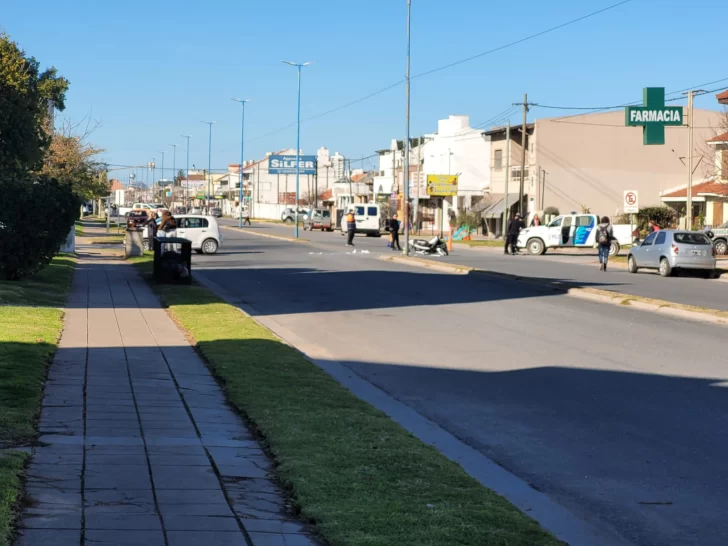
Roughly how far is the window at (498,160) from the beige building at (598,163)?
14.2 feet

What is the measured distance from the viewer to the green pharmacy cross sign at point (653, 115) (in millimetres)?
41812

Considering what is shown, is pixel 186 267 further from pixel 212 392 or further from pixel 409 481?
pixel 409 481

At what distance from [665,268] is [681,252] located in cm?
75

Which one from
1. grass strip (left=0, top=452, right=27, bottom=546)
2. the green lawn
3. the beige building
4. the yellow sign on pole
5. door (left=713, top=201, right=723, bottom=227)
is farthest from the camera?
the yellow sign on pole

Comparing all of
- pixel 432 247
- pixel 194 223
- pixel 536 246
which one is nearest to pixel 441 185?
pixel 536 246

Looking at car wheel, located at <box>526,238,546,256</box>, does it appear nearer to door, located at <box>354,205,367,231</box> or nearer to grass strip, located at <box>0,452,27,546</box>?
door, located at <box>354,205,367,231</box>

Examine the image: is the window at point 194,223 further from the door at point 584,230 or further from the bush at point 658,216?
the bush at point 658,216

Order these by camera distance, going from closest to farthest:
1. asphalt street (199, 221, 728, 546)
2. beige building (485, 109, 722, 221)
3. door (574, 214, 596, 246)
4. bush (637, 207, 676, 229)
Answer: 1. asphalt street (199, 221, 728, 546)
2. door (574, 214, 596, 246)
3. bush (637, 207, 676, 229)
4. beige building (485, 109, 722, 221)

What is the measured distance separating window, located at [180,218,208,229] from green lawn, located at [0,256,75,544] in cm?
1969

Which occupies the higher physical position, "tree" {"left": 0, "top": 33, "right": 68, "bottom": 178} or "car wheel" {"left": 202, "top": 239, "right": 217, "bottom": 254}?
"tree" {"left": 0, "top": 33, "right": 68, "bottom": 178}

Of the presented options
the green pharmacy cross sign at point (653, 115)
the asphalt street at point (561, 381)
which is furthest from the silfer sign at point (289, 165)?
the asphalt street at point (561, 381)

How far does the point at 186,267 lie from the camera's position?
25.1 metres

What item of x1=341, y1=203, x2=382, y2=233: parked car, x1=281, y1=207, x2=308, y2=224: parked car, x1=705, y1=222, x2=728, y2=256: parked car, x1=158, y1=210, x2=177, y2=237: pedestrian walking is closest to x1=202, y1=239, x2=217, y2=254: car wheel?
x1=158, y1=210, x2=177, y2=237: pedestrian walking

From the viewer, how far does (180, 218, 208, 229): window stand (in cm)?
4262
